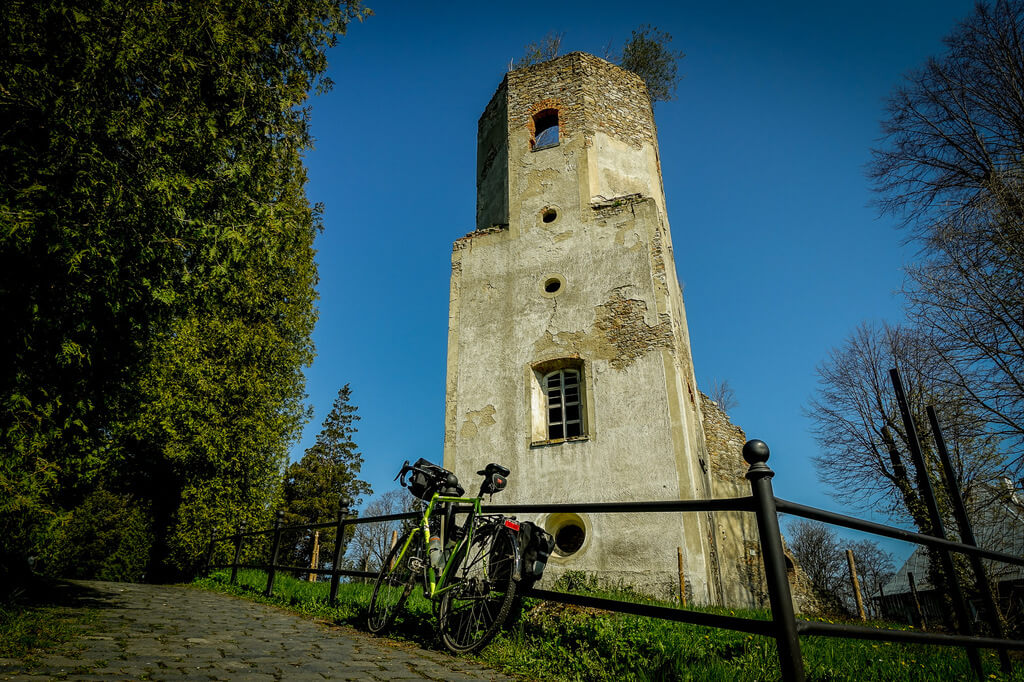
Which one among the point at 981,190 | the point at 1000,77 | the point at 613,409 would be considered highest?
the point at 1000,77

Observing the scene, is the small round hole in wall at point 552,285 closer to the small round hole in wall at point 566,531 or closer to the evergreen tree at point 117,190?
the small round hole in wall at point 566,531

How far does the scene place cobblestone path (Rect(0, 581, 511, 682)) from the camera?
3.34 m

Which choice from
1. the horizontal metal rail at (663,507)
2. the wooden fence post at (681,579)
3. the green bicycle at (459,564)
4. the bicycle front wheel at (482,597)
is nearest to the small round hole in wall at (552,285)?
the wooden fence post at (681,579)

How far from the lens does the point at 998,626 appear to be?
5.29 metres

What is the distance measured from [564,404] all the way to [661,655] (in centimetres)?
759

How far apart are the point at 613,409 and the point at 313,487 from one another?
61.2 feet

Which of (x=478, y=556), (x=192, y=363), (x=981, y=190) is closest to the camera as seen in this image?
(x=478, y=556)

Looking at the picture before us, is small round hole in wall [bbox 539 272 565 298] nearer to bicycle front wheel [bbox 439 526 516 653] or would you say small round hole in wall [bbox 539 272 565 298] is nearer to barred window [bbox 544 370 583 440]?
barred window [bbox 544 370 583 440]

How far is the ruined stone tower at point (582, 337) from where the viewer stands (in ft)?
31.7

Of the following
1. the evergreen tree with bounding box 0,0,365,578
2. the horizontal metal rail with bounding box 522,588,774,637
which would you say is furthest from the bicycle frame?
the evergreen tree with bounding box 0,0,365,578

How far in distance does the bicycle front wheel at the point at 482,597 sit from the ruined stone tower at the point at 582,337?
18.0 ft

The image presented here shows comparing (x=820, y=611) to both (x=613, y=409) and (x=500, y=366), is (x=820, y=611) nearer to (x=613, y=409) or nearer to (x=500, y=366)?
(x=613, y=409)

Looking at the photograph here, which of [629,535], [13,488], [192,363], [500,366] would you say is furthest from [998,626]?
[192,363]

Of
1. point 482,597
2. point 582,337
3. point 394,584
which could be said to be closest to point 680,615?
point 482,597
